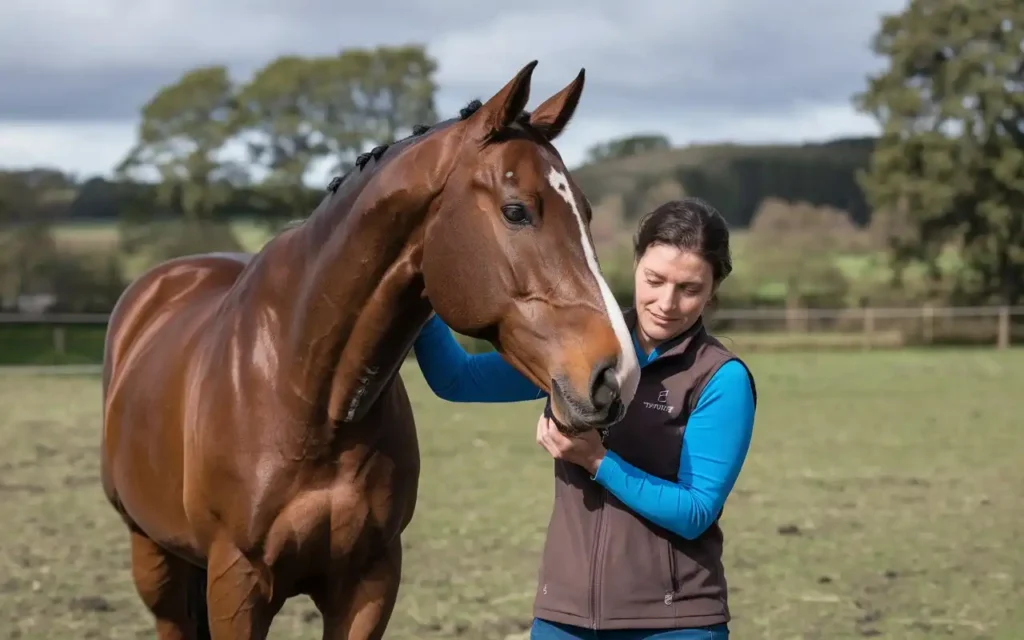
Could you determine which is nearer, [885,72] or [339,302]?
[339,302]

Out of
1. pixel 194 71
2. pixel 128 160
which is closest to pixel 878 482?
pixel 128 160

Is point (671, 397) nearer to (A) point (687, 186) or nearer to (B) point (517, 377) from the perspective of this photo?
(B) point (517, 377)

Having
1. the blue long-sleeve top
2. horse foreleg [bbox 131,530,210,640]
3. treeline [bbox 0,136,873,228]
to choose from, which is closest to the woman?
the blue long-sleeve top

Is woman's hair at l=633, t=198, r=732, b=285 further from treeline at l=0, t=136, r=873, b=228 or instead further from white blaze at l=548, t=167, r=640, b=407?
treeline at l=0, t=136, r=873, b=228

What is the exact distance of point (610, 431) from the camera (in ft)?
7.66

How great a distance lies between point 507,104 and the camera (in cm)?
196

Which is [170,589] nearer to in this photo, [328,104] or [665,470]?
[665,470]

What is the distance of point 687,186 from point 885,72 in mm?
6379

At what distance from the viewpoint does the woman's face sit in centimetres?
219

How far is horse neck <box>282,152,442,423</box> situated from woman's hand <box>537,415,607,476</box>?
396mm

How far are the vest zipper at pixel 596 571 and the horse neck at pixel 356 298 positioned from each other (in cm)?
56

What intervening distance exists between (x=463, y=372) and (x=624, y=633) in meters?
0.73

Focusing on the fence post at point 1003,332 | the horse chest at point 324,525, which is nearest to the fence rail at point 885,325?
the fence post at point 1003,332

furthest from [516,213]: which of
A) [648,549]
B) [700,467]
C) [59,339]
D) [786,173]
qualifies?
[786,173]
